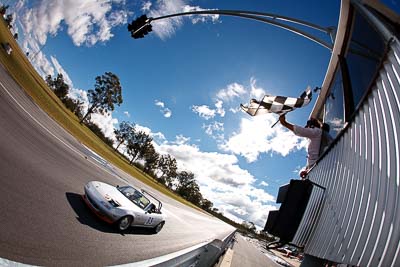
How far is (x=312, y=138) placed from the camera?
564 cm

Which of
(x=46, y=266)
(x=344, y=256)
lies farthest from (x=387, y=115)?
(x=46, y=266)

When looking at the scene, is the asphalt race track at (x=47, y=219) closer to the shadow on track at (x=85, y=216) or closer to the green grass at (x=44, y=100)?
the shadow on track at (x=85, y=216)

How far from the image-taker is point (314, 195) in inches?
173

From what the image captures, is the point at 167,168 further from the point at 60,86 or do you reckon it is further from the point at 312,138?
the point at 312,138

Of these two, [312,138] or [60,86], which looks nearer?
[312,138]

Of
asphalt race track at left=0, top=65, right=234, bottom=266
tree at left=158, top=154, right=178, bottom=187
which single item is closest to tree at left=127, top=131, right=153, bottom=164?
tree at left=158, top=154, right=178, bottom=187

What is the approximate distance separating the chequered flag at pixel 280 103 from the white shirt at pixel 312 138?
0.70 meters

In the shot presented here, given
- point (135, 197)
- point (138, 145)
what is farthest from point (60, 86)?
point (135, 197)

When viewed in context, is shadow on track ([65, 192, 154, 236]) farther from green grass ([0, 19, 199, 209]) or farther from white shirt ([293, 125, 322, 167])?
green grass ([0, 19, 199, 209])

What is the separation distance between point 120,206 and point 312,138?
597 centimetres

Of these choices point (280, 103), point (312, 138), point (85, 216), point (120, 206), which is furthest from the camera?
point (120, 206)

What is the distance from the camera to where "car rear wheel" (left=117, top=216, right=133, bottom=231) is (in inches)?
324

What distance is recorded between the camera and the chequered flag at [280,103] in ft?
19.5

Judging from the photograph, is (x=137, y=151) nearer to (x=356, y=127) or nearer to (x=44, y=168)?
(x=44, y=168)
